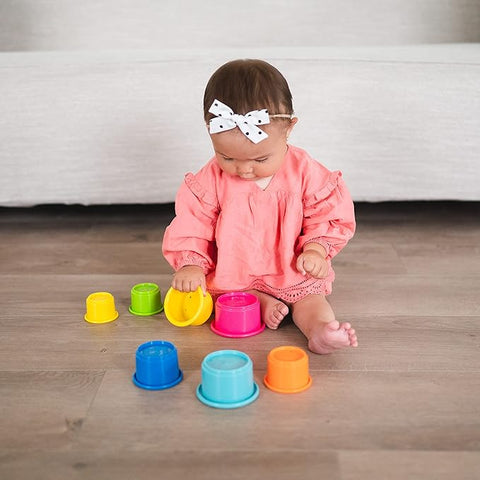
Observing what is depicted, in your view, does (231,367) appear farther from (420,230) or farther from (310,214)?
(420,230)

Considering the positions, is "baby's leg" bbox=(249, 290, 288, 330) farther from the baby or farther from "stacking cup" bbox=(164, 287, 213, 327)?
"stacking cup" bbox=(164, 287, 213, 327)

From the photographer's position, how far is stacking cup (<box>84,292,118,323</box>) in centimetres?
115

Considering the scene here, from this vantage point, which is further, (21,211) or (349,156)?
(21,211)

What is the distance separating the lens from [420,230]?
1698 mm

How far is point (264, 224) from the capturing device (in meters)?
1.17

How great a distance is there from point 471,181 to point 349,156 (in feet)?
1.10

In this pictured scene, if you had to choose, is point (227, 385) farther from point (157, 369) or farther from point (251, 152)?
point (251, 152)

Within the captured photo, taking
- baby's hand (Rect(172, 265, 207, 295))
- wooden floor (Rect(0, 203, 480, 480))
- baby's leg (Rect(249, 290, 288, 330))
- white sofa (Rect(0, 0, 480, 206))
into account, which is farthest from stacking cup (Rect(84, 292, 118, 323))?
white sofa (Rect(0, 0, 480, 206))

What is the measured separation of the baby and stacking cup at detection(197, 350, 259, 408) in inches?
9.0

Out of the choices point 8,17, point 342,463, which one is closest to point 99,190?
point 8,17

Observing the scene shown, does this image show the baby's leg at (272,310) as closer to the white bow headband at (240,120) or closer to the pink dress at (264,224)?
the pink dress at (264,224)

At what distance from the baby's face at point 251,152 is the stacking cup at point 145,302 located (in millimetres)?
290

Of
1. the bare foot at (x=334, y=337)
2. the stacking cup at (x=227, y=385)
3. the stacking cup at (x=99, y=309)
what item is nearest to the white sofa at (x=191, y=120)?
the stacking cup at (x=99, y=309)

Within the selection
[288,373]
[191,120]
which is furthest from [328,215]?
[191,120]
